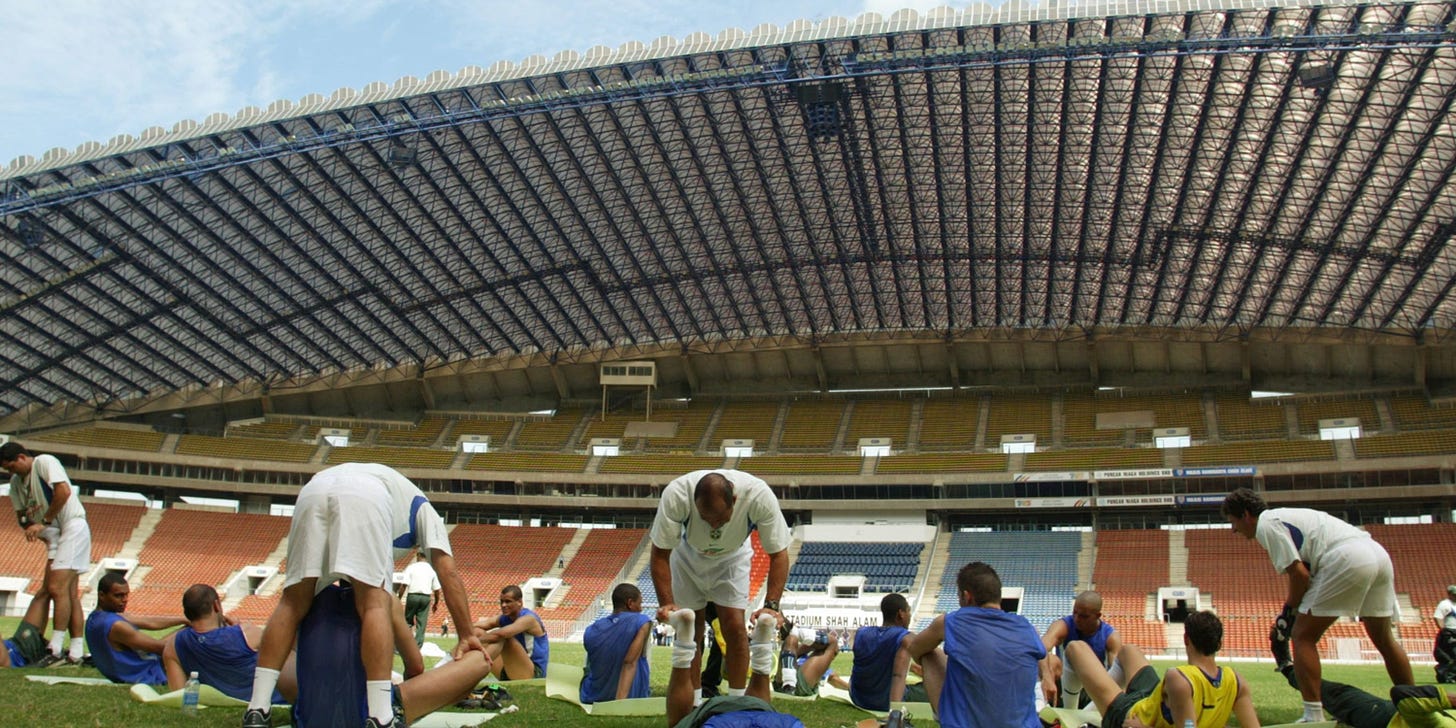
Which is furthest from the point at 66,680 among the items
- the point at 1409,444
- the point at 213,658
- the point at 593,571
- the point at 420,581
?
the point at 1409,444

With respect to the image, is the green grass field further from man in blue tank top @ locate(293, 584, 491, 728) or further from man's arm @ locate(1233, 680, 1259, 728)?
man's arm @ locate(1233, 680, 1259, 728)

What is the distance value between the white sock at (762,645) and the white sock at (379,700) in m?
2.69

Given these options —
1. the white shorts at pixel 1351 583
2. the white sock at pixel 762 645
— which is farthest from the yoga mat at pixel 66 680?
the white shorts at pixel 1351 583

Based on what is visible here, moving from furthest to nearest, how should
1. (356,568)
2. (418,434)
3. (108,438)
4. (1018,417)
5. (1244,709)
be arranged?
(418,434)
(108,438)
(1018,417)
(1244,709)
(356,568)

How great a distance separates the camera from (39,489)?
36.4 ft

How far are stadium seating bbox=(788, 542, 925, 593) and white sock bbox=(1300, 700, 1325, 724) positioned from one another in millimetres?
41787

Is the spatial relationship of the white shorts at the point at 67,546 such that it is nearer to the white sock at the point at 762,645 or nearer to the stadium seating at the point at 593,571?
the white sock at the point at 762,645

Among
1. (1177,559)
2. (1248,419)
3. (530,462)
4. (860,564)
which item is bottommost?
(860,564)

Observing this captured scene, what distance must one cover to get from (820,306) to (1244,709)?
48.3m

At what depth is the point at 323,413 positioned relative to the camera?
67.3m

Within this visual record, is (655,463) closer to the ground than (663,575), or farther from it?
farther from it

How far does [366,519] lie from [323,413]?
214 feet

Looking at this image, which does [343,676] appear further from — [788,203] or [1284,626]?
[788,203]

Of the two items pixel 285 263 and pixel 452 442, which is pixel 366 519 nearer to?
pixel 285 263
